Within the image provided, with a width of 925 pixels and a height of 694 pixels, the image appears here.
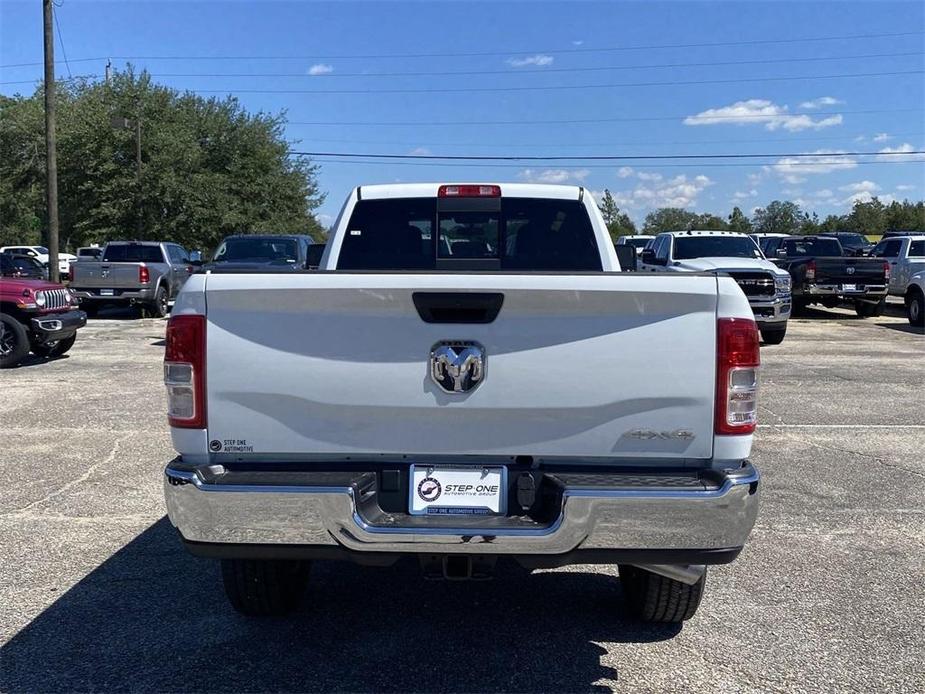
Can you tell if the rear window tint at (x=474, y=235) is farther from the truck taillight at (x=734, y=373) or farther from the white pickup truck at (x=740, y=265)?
the white pickup truck at (x=740, y=265)

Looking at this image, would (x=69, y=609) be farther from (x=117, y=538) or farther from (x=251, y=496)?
(x=251, y=496)

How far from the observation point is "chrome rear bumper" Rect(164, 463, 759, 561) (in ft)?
10.1

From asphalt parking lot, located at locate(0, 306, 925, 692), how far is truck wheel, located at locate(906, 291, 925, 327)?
13125mm

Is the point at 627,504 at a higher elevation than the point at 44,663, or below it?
higher

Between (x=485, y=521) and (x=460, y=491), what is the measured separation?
0.14 m

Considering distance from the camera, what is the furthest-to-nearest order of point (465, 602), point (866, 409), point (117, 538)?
point (866, 409) → point (117, 538) → point (465, 602)

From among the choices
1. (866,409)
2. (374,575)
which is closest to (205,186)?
(866,409)

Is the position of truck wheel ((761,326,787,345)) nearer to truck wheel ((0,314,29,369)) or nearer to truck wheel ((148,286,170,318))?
truck wheel ((0,314,29,369))

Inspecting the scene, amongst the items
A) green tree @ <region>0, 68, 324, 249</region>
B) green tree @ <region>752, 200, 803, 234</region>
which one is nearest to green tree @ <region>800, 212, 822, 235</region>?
green tree @ <region>752, 200, 803, 234</region>

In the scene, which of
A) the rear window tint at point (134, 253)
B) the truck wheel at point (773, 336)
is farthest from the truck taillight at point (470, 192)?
the rear window tint at point (134, 253)

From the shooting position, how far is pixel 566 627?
4.07m

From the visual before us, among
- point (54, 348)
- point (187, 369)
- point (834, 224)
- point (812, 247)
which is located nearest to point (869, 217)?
point (834, 224)

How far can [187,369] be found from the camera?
321cm

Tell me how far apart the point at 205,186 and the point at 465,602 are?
36985mm
